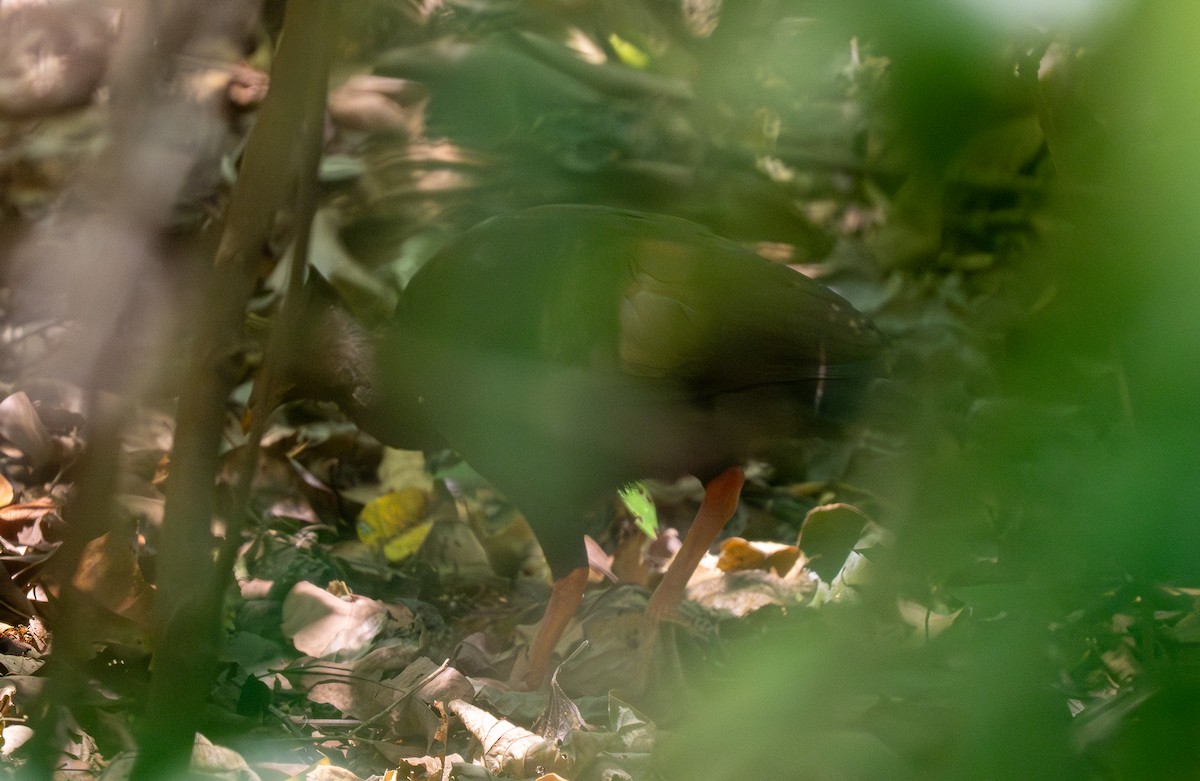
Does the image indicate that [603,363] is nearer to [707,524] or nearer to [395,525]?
[707,524]

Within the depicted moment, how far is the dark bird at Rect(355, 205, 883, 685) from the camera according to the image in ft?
6.65

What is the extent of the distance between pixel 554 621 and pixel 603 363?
100 cm

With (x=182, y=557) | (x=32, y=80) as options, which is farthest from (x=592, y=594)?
(x=32, y=80)

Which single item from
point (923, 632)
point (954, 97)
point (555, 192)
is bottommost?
point (923, 632)

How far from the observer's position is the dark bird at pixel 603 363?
6.65 feet

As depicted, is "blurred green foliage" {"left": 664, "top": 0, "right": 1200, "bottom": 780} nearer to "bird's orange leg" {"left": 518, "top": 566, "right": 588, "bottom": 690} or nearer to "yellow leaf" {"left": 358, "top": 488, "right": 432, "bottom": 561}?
"bird's orange leg" {"left": 518, "top": 566, "right": 588, "bottom": 690}

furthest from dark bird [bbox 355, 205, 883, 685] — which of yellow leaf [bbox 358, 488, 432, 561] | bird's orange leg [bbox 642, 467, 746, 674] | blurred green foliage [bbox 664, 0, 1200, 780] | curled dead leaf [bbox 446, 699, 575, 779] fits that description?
blurred green foliage [bbox 664, 0, 1200, 780]

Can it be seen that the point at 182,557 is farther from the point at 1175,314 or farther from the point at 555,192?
the point at 1175,314

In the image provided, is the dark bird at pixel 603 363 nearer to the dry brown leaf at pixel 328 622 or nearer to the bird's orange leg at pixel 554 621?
the bird's orange leg at pixel 554 621

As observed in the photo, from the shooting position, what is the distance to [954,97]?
0.61m

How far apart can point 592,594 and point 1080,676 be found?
2637mm

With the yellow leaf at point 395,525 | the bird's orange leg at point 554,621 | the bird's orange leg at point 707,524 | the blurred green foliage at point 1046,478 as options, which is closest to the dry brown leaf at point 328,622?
the bird's orange leg at point 554,621

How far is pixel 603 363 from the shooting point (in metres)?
2.21

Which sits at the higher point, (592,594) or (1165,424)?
(1165,424)
